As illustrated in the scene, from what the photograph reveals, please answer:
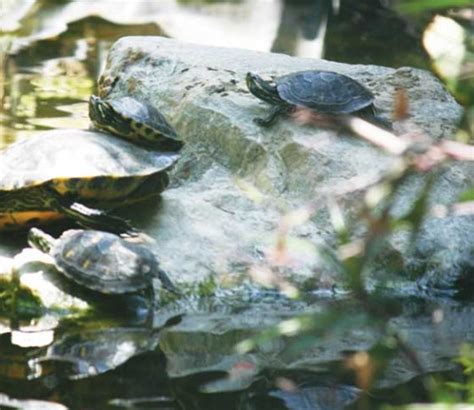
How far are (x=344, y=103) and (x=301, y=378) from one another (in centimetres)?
222

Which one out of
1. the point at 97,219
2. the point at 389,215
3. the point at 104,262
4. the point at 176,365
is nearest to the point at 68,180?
the point at 97,219

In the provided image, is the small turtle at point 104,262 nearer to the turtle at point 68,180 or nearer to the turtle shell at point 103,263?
the turtle shell at point 103,263

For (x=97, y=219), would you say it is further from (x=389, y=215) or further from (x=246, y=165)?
(x=389, y=215)

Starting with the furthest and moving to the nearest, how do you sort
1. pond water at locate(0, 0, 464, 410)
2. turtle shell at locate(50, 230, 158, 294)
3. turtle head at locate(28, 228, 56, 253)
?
1. turtle head at locate(28, 228, 56, 253)
2. turtle shell at locate(50, 230, 158, 294)
3. pond water at locate(0, 0, 464, 410)

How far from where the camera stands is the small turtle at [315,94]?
521 centimetres

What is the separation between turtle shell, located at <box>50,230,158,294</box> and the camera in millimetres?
3801

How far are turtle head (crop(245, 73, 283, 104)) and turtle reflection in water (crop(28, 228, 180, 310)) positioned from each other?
5.26ft

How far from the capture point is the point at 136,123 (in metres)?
4.49

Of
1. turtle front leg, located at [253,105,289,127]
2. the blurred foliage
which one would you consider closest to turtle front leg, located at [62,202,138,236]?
turtle front leg, located at [253,105,289,127]

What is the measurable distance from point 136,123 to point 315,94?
1.14 m

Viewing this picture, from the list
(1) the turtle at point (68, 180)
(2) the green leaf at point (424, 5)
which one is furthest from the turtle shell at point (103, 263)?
(2) the green leaf at point (424, 5)

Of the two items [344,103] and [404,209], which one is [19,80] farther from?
[404,209]

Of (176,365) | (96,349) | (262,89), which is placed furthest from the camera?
(262,89)

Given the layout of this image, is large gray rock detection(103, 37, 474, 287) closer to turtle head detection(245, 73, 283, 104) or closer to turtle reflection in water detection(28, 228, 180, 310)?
turtle head detection(245, 73, 283, 104)
